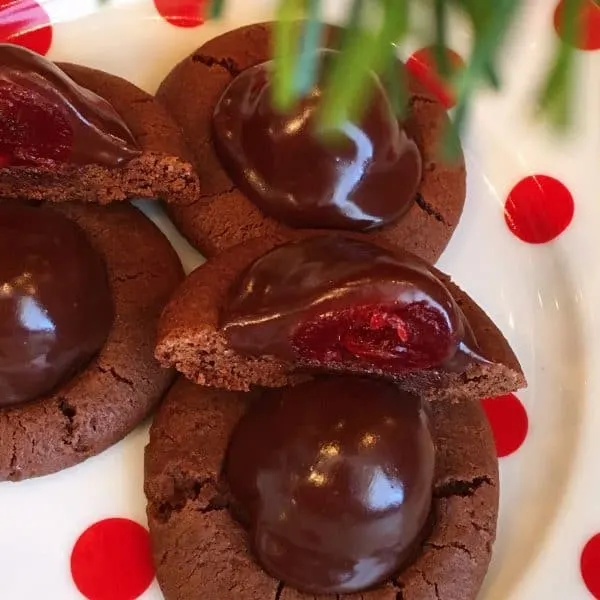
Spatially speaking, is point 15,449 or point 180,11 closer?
point 15,449

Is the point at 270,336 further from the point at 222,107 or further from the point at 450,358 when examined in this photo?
the point at 222,107

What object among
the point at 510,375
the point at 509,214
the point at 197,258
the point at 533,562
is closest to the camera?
the point at 510,375

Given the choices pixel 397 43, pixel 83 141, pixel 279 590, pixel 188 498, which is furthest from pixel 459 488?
pixel 397 43

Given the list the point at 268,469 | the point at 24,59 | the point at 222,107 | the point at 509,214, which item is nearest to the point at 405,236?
the point at 509,214

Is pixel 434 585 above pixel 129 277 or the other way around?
the other way around

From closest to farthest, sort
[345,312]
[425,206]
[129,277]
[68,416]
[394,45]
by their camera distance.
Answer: [394,45]
[345,312]
[68,416]
[129,277]
[425,206]

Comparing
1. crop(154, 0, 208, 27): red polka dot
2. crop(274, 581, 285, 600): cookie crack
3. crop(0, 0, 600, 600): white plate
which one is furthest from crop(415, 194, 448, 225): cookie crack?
crop(274, 581, 285, 600): cookie crack

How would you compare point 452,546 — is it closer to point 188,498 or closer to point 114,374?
point 188,498

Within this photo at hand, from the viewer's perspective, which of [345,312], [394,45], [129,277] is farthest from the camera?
[129,277]
